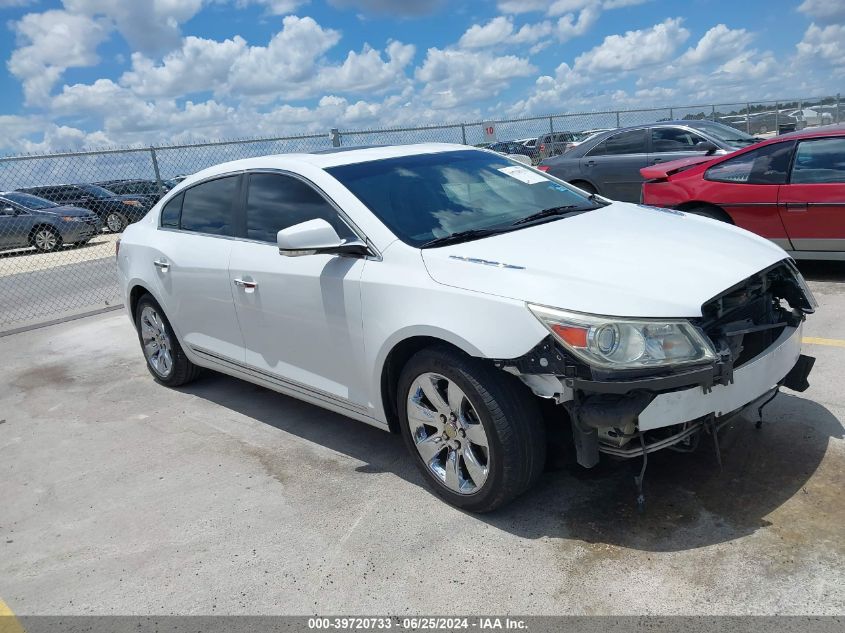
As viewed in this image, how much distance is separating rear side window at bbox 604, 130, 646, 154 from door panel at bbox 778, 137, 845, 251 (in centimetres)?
471

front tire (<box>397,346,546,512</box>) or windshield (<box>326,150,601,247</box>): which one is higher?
windshield (<box>326,150,601,247</box>)

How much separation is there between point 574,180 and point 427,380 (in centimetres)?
914

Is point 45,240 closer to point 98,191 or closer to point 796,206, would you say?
point 98,191

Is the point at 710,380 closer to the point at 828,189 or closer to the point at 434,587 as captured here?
the point at 434,587

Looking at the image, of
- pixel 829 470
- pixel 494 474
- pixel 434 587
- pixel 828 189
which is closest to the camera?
pixel 434 587

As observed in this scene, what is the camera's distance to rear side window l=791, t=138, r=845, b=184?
6465 millimetres

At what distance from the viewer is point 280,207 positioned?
13.9 ft

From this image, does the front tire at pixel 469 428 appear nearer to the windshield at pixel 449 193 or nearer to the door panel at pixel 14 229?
the windshield at pixel 449 193

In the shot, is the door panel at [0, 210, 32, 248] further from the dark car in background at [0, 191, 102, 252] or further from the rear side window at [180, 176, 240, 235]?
the rear side window at [180, 176, 240, 235]

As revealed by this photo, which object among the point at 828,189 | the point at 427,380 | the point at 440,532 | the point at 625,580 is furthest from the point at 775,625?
the point at 828,189

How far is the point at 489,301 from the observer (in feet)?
9.98

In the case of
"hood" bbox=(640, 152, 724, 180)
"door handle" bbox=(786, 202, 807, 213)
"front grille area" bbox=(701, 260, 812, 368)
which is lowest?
"door handle" bbox=(786, 202, 807, 213)

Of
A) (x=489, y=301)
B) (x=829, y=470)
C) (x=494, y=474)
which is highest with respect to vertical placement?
(x=489, y=301)

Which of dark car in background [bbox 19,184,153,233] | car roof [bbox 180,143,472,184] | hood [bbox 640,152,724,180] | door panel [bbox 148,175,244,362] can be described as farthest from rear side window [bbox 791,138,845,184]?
dark car in background [bbox 19,184,153,233]
